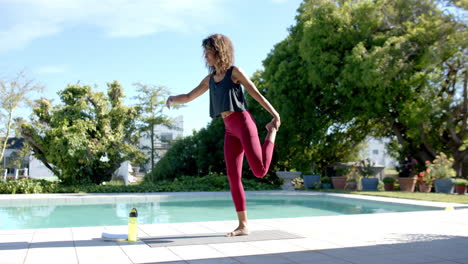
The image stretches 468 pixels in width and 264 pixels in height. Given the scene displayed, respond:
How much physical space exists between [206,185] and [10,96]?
706 cm

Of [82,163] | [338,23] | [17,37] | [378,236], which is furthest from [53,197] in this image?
[338,23]

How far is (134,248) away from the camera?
3.43 metres

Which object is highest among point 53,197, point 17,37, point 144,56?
point 17,37

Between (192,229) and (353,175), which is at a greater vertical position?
(353,175)

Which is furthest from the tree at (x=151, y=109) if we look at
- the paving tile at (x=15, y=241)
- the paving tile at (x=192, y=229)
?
the paving tile at (x=15, y=241)

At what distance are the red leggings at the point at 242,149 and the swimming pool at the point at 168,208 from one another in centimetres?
374

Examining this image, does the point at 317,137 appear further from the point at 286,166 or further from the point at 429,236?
the point at 429,236

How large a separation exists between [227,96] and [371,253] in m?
1.76

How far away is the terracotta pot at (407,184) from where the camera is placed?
13.5m

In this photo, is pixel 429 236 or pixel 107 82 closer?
pixel 429 236

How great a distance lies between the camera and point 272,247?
138 inches

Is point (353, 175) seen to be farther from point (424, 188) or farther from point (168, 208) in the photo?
point (168, 208)

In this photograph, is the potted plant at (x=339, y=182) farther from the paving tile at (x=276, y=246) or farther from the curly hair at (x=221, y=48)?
the curly hair at (x=221, y=48)

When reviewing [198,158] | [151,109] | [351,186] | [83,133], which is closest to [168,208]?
[83,133]
